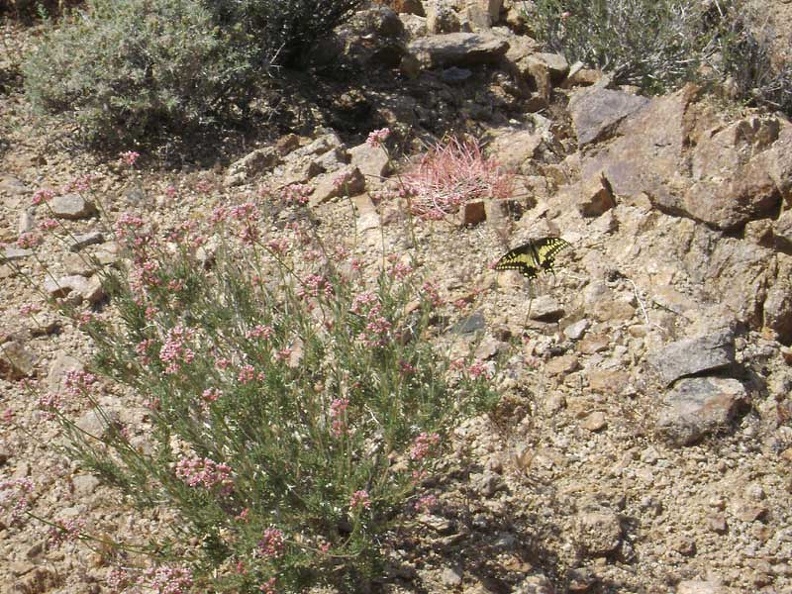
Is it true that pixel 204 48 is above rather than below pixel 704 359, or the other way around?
above

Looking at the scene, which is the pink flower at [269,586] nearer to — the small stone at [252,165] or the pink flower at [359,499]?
the pink flower at [359,499]

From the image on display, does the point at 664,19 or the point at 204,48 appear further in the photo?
the point at 664,19

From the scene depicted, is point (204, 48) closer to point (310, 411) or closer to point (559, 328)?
point (559, 328)

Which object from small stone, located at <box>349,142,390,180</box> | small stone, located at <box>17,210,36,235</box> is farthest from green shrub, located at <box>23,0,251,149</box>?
small stone, located at <box>349,142,390,180</box>

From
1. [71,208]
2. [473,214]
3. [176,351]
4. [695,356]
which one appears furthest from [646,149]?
[71,208]

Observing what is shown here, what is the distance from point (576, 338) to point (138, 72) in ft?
11.1

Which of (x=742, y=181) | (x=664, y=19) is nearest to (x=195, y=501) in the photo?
(x=742, y=181)

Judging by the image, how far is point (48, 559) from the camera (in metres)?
3.98

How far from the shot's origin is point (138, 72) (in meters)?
6.29

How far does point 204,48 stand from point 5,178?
4.93 ft

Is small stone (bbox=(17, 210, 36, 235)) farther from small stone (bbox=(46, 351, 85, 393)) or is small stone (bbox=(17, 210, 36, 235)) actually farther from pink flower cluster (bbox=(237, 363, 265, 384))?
Answer: pink flower cluster (bbox=(237, 363, 265, 384))

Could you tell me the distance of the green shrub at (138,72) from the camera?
20.7ft

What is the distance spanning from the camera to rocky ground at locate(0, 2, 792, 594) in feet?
13.0

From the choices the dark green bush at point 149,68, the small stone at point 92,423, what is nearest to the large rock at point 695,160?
the dark green bush at point 149,68
